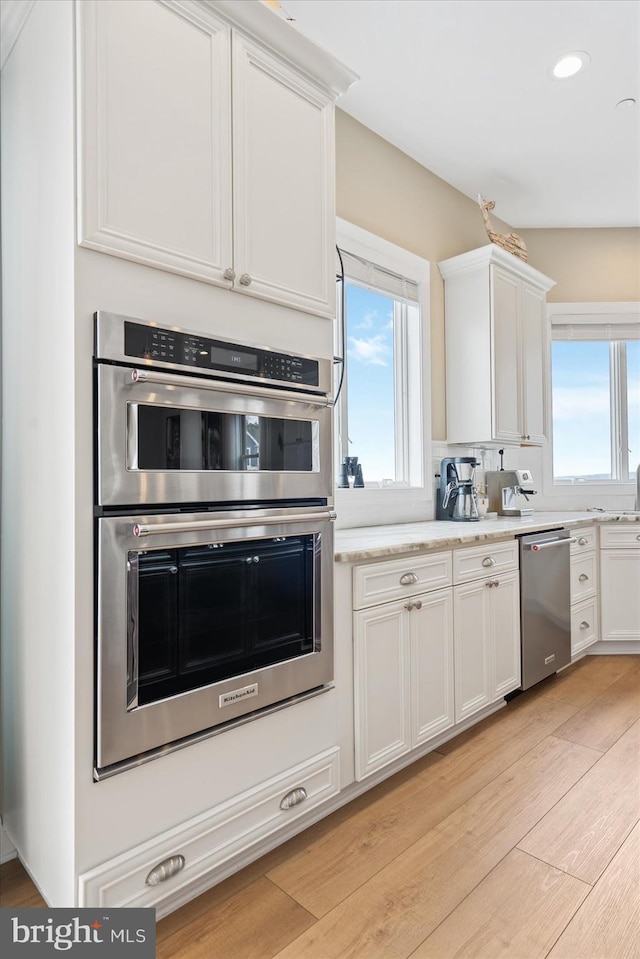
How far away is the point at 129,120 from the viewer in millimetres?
1354

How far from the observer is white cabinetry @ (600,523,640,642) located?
3.63 m

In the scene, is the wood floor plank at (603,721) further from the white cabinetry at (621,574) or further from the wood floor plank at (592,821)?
the white cabinetry at (621,574)

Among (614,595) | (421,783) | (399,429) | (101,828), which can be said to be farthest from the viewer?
(614,595)

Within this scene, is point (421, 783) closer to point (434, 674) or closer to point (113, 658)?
point (434, 674)

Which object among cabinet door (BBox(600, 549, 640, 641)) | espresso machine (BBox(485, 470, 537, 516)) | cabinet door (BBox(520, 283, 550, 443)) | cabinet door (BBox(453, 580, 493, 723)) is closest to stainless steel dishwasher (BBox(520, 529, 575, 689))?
cabinet door (BBox(453, 580, 493, 723))

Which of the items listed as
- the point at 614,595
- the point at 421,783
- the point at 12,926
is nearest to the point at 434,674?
the point at 421,783

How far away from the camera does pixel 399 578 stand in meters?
2.10

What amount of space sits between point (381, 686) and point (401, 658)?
137mm

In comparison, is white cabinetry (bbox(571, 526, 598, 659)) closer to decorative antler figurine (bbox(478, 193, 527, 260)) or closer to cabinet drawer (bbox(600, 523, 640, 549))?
cabinet drawer (bbox(600, 523, 640, 549))

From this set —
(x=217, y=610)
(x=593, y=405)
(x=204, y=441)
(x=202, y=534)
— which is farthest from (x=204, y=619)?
(x=593, y=405)

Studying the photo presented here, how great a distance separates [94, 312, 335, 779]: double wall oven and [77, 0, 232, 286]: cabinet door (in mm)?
215

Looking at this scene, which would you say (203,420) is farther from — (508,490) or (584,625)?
(584,625)

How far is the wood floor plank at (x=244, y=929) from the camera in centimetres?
138

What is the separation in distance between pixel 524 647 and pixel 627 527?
4.43 feet
